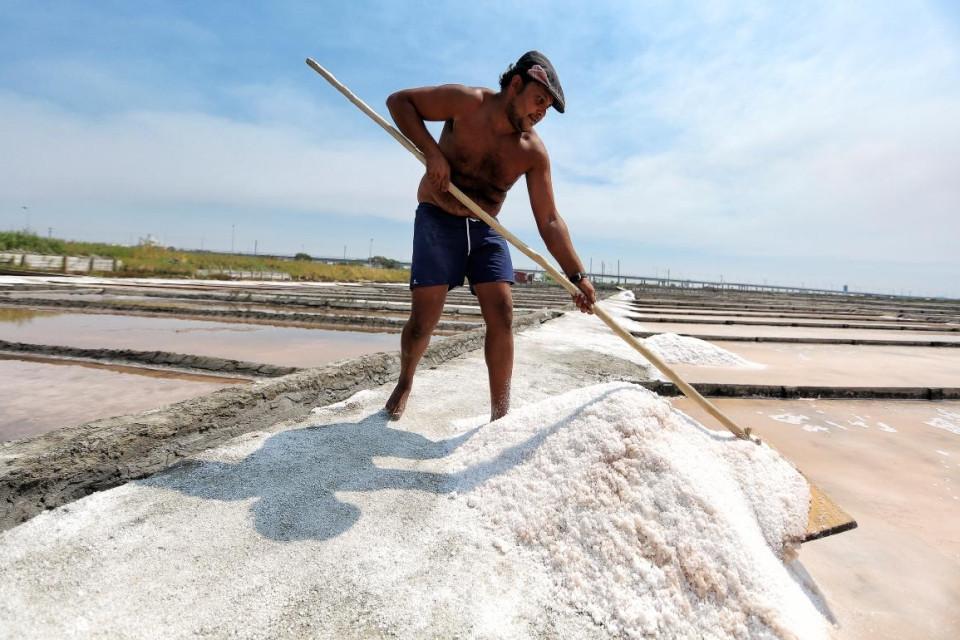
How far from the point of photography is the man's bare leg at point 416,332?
1.85 metres

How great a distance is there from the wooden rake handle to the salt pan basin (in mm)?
189

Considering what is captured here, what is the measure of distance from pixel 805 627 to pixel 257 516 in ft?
3.86

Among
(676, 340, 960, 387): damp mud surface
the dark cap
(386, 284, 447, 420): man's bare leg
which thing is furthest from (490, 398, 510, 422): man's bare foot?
(676, 340, 960, 387): damp mud surface

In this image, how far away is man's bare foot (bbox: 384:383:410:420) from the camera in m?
1.90

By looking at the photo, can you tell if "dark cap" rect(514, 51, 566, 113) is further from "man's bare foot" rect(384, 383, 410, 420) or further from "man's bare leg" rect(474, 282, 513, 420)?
"man's bare foot" rect(384, 383, 410, 420)

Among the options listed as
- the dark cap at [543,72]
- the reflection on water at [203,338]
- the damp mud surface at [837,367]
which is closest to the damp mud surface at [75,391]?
the reflection on water at [203,338]

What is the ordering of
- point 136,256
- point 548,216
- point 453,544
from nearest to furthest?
point 453,544
point 548,216
point 136,256

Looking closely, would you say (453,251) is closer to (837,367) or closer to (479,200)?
(479,200)

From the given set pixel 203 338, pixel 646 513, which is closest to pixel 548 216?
pixel 646 513

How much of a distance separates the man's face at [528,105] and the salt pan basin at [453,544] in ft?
3.14

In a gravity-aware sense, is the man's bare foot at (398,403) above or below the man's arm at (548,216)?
below

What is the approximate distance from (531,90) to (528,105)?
46 millimetres

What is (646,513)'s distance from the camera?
1133mm

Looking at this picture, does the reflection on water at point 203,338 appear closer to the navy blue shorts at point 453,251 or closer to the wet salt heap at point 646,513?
the navy blue shorts at point 453,251
